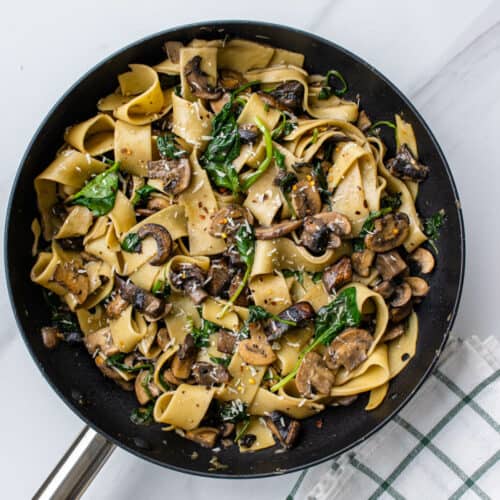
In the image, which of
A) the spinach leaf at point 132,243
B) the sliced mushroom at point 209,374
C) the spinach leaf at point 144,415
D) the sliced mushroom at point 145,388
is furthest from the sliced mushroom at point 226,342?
the spinach leaf at point 132,243

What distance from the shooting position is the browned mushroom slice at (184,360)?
4.49m

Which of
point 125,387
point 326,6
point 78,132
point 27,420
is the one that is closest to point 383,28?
point 326,6

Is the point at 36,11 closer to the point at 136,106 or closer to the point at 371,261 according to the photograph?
the point at 136,106

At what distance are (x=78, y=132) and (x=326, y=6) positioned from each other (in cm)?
194

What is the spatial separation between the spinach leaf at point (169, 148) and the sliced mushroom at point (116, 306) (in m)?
0.96

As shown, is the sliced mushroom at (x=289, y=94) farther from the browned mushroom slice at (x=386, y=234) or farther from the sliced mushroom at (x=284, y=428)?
the sliced mushroom at (x=284, y=428)

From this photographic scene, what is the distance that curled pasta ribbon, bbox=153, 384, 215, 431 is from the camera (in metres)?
4.49

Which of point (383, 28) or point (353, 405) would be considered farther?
point (383, 28)

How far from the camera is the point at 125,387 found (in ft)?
15.4

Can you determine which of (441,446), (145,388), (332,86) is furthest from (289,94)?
(441,446)

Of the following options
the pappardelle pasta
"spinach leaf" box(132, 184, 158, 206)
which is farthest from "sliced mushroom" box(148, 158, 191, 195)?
"spinach leaf" box(132, 184, 158, 206)

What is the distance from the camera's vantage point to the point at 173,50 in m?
4.62

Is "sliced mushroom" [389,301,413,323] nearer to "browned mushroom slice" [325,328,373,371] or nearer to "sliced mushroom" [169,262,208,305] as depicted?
"browned mushroom slice" [325,328,373,371]

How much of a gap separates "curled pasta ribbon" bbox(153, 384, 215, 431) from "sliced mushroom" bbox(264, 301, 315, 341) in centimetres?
54
